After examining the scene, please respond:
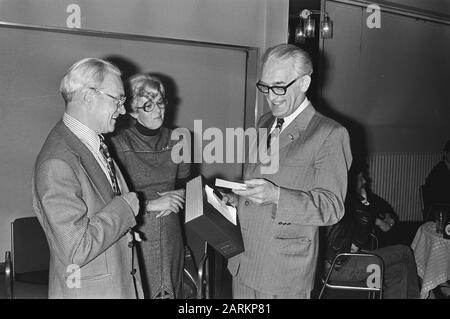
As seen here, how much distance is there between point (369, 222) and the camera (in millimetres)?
3414

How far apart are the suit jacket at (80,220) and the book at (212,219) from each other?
258 millimetres

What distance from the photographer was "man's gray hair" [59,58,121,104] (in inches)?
66.7

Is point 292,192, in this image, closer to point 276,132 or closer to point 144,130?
point 276,132

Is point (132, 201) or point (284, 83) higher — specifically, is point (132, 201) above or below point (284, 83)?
below

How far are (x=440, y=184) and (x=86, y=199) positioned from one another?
459 centimetres

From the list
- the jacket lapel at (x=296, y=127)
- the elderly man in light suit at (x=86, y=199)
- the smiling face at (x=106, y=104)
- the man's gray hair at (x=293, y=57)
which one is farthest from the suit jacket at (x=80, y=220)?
the man's gray hair at (x=293, y=57)

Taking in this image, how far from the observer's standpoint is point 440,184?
5.21m

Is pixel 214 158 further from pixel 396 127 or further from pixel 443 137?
pixel 443 137

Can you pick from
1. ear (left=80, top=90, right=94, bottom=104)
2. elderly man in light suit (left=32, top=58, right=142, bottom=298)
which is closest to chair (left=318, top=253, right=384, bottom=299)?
elderly man in light suit (left=32, top=58, right=142, bottom=298)

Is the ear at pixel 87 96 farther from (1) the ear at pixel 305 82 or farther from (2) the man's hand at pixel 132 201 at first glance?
(1) the ear at pixel 305 82

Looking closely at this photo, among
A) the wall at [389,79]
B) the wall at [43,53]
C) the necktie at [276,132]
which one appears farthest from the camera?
the wall at [389,79]

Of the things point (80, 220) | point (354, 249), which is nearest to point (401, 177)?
point (354, 249)

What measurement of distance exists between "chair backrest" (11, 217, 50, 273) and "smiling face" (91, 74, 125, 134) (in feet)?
4.55

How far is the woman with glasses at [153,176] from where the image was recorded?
2.55 metres
